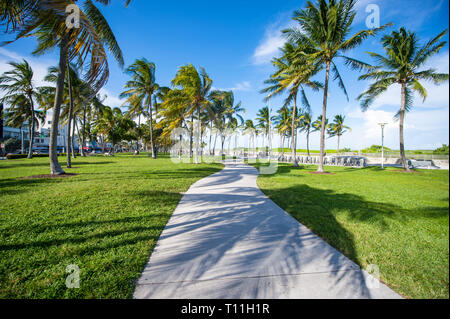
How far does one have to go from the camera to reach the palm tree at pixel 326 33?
10.5 metres

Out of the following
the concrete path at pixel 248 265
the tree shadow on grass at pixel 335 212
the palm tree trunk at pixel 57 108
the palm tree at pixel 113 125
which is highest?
the palm tree at pixel 113 125

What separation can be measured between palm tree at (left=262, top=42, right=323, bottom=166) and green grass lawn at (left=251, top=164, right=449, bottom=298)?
364 inches

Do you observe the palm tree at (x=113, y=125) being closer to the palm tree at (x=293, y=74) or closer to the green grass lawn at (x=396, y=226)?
the palm tree at (x=293, y=74)

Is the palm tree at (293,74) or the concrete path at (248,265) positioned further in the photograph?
the palm tree at (293,74)

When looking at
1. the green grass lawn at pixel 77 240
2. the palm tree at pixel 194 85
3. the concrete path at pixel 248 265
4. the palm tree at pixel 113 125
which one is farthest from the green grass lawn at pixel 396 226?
the palm tree at pixel 113 125

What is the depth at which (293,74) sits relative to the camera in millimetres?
12039

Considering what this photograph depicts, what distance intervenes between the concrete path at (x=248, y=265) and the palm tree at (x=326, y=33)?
1166 centimetres

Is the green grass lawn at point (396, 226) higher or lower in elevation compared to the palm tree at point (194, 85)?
lower

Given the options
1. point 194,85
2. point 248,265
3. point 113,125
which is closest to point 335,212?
point 248,265

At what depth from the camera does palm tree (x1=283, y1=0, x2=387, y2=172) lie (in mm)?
10547

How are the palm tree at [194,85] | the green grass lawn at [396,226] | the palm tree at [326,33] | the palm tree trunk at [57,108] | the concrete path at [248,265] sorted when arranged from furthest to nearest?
the palm tree at [194,85] → the palm tree at [326,33] → the palm tree trunk at [57,108] → the concrete path at [248,265] → the green grass lawn at [396,226]

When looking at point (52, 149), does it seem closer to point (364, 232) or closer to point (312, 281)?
point (312, 281)

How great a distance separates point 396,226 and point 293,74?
1191cm

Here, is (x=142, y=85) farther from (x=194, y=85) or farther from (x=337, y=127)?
(x=337, y=127)
